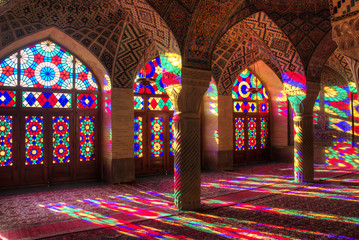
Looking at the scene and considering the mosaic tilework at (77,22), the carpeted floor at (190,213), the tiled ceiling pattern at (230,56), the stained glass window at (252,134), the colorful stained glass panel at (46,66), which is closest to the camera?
the carpeted floor at (190,213)

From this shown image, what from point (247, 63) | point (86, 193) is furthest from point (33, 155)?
Result: point (247, 63)

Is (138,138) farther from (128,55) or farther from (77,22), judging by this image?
(77,22)

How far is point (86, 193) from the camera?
7.59m

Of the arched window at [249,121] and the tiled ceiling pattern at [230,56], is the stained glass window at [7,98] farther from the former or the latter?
the arched window at [249,121]

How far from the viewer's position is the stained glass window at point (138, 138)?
10.1 meters

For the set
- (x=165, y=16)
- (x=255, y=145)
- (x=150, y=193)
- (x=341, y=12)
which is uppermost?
(x=165, y=16)

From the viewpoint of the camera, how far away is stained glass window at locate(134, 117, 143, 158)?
33.0ft

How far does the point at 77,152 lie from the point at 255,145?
7.59 metres

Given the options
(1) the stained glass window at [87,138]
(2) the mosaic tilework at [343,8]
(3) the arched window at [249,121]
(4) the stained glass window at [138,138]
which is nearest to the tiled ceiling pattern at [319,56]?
(3) the arched window at [249,121]

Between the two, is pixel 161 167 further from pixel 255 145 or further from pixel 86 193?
pixel 255 145

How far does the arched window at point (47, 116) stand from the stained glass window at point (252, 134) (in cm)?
665

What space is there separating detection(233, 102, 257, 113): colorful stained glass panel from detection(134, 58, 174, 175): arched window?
10.7 feet

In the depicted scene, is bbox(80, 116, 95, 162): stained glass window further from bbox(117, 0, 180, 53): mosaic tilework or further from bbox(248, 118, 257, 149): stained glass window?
bbox(248, 118, 257, 149): stained glass window

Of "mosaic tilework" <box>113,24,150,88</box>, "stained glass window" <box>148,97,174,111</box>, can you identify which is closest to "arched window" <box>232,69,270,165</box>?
"stained glass window" <box>148,97,174,111</box>
